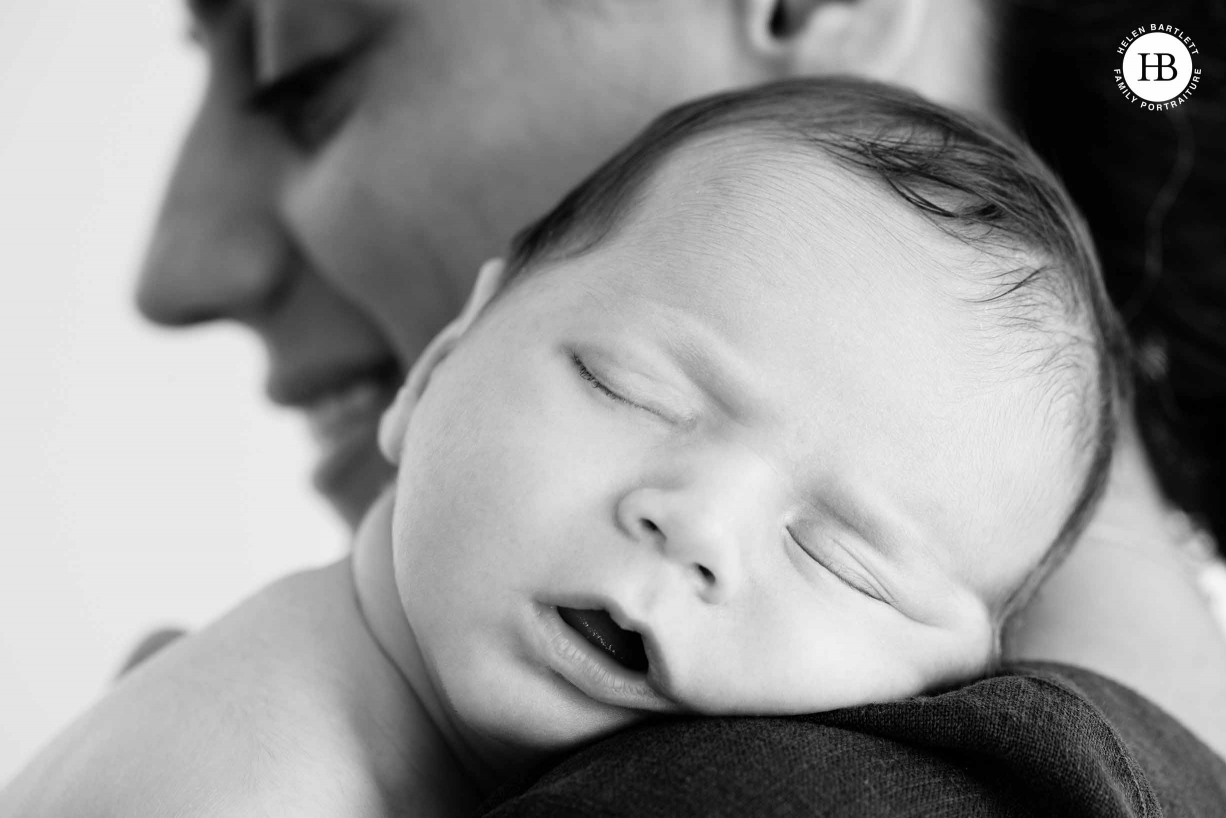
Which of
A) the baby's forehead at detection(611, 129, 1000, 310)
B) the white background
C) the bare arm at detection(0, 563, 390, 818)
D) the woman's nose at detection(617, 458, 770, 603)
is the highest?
the baby's forehead at detection(611, 129, 1000, 310)

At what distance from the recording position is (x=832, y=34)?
4.67 ft

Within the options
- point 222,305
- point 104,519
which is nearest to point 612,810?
point 222,305

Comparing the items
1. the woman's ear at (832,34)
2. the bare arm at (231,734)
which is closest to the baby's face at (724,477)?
the bare arm at (231,734)

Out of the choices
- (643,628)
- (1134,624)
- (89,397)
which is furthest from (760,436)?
(89,397)

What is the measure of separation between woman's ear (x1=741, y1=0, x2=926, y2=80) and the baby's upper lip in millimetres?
843

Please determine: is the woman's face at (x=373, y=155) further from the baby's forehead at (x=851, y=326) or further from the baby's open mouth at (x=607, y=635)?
the baby's open mouth at (x=607, y=635)

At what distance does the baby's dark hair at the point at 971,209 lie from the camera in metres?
0.97

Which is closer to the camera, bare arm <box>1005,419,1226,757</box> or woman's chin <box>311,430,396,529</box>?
bare arm <box>1005,419,1226,757</box>

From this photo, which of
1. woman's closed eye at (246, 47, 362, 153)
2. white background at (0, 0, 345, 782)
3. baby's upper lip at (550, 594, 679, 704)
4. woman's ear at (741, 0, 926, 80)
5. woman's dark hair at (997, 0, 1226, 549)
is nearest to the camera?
baby's upper lip at (550, 594, 679, 704)

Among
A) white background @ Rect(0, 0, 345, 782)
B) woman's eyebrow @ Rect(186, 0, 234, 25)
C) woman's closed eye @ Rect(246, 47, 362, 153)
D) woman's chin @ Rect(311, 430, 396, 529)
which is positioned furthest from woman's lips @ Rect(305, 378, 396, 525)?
white background @ Rect(0, 0, 345, 782)

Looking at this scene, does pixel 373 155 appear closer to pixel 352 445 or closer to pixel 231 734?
pixel 352 445

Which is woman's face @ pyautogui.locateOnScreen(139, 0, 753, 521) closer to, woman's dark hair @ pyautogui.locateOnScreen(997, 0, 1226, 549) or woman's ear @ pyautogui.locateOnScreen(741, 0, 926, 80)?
woman's ear @ pyautogui.locateOnScreen(741, 0, 926, 80)

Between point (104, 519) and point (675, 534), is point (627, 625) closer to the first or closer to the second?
point (675, 534)

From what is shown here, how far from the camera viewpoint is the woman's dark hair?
167cm
